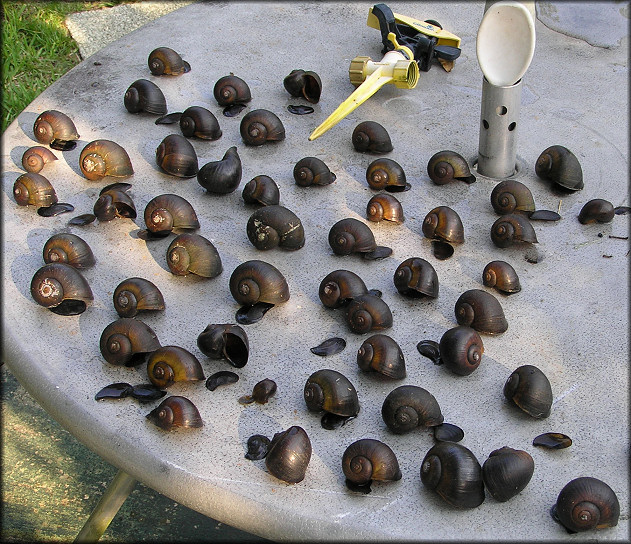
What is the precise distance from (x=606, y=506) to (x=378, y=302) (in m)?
0.62

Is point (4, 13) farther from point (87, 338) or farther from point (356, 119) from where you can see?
point (87, 338)

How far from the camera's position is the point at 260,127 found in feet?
7.41

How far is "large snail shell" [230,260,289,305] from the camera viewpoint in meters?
1.76

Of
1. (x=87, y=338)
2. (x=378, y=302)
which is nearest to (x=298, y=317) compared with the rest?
(x=378, y=302)

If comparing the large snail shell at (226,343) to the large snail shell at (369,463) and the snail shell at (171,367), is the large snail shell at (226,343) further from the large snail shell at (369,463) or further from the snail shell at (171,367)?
the large snail shell at (369,463)

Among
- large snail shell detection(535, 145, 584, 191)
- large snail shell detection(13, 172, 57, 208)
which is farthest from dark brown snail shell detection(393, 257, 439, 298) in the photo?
large snail shell detection(13, 172, 57, 208)

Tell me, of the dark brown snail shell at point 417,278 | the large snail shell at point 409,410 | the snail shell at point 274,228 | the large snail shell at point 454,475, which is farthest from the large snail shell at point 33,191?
the large snail shell at point 454,475

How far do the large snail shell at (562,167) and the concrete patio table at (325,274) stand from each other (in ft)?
0.13

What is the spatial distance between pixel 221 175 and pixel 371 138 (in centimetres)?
45

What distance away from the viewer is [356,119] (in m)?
2.44

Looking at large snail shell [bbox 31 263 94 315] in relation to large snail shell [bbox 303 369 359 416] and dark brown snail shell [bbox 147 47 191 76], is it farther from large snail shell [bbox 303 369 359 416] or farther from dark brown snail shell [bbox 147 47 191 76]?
dark brown snail shell [bbox 147 47 191 76]

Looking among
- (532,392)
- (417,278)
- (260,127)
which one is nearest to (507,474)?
(532,392)

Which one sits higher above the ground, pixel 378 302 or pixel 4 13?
pixel 378 302

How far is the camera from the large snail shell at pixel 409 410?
1.47m
